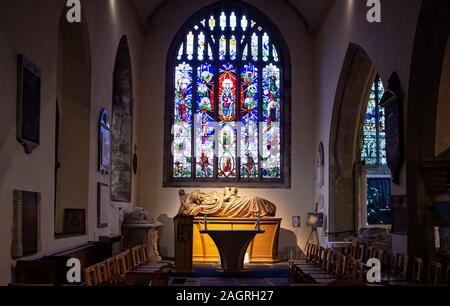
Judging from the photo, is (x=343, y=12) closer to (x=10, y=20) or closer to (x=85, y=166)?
(x=85, y=166)

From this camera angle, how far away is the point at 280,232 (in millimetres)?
16203

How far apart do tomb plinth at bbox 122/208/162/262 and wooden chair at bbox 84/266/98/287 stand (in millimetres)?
6224

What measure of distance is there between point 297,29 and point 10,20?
10.8 metres

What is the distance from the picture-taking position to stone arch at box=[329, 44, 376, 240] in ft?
45.3

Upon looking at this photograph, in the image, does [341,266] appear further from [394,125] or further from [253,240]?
[253,240]

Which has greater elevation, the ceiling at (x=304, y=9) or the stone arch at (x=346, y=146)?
the ceiling at (x=304, y=9)

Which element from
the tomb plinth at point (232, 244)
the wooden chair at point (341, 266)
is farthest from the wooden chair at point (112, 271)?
the tomb plinth at point (232, 244)

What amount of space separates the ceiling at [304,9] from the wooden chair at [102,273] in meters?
8.56

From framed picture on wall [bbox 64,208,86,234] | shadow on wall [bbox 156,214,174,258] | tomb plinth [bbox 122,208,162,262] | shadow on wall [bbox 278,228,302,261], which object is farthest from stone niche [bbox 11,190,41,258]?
shadow on wall [bbox 278,228,302,261]

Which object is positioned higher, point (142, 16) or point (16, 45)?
point (142, 16)

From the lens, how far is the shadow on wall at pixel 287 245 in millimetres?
16047

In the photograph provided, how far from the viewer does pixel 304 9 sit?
1630cm

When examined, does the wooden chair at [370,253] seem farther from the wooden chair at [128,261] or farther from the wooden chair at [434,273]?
the wooden chair at [128,261]
